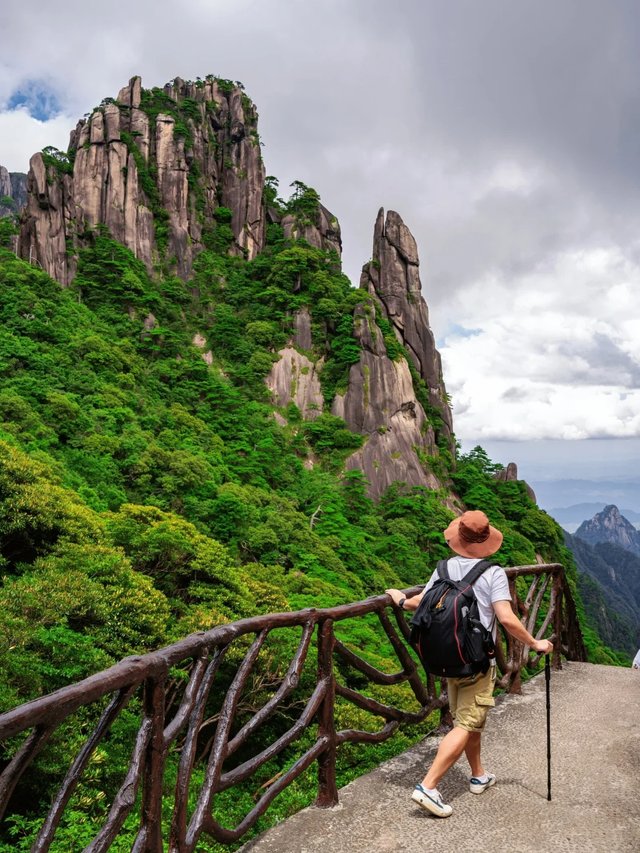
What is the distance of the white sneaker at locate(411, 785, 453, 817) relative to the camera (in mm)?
2859

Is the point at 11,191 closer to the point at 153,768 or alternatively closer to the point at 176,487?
the point at 176,487

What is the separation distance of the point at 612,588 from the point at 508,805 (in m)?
188

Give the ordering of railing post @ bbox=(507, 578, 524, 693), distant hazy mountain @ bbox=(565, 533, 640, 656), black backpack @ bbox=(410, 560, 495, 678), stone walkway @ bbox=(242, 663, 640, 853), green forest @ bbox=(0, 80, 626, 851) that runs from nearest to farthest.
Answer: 1. stone walkway @ bbox=(242, 663, 640, 853)
2. black backpack @ bbox=(410, 560, 495, 678)
3. railing post @ bbox=(507, 578, 524, 693)
4. green forest @ bbox=(0, 80, 626, 851)
5. distant hazy mountain @ bbox=(565, 533, 640, 656)

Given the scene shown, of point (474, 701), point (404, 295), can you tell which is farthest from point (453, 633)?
point (404, 295)

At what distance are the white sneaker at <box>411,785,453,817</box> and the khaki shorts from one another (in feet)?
1.20

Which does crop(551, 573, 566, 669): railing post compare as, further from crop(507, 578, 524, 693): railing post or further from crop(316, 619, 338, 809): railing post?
crop(316, 619, 338, 809): railing post

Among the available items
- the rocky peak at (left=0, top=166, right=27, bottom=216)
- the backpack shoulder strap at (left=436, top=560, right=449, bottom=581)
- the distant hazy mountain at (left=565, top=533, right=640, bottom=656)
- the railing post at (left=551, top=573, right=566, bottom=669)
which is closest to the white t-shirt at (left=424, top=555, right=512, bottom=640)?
the backpack shoulder strap at (left=436, top=560, right=449, bottom=581)

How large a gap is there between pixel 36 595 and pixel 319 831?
7.15 meters

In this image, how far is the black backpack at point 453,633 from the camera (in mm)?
2766

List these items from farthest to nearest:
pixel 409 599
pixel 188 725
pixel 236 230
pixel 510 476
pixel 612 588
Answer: pixel 612 588, pixel 236 230, pixel 510 476, pixel 409 599, pixel 188 725

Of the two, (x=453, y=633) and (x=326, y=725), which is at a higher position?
(x=453, y=633)

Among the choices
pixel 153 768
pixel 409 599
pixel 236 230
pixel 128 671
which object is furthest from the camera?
pixel 236 230

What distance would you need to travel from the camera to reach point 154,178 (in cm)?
4762

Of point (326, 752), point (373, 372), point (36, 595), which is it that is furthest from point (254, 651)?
point (373, 372)
